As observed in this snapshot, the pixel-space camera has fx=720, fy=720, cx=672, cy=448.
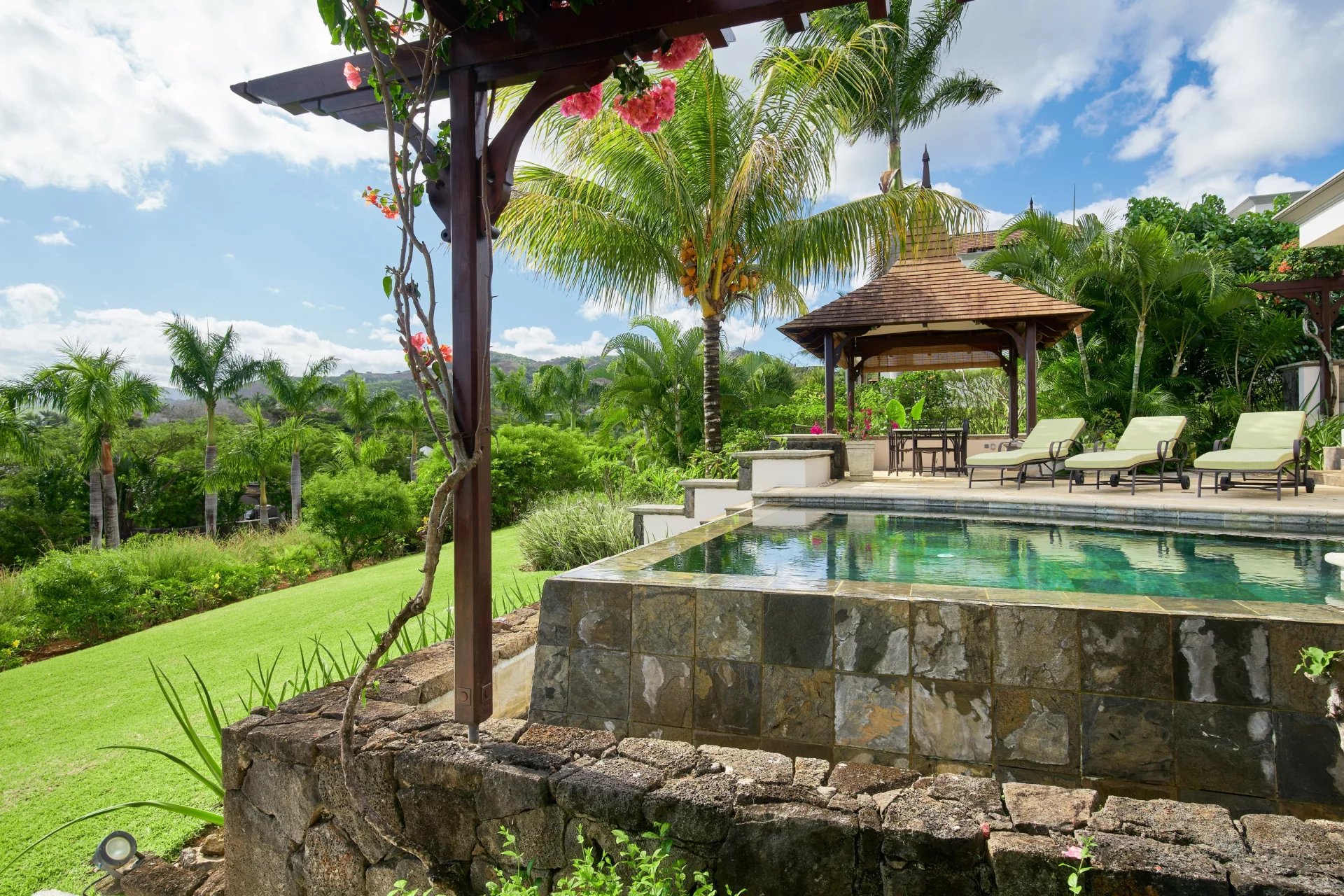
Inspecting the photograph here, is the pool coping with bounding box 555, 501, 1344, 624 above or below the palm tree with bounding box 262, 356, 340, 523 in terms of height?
below

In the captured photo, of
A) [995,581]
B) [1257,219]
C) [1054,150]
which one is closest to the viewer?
[995,581]

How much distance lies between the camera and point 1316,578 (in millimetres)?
4145

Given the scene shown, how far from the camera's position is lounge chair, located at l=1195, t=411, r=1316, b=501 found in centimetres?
759

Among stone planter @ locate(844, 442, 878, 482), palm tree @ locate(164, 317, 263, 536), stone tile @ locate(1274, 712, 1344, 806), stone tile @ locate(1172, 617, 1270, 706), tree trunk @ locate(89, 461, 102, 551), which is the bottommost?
tree trunk @ locate(89, 461, 102, 551)

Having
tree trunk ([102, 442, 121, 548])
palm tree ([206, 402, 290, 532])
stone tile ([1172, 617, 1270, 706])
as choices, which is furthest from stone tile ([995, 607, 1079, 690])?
palm tree ([206, 402, 290, 532])

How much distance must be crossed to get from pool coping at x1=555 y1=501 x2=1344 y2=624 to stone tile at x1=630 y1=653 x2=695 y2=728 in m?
0.36

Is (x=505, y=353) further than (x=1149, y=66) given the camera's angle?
Yes

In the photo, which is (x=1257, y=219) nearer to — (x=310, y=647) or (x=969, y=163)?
(x=969, y=163)

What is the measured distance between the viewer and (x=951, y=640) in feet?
9.89

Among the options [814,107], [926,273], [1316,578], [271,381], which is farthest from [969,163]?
[271,381]

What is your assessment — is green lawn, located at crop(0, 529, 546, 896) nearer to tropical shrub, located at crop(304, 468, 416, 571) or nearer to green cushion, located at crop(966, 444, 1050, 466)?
tropical shrub, located at crop(304, 468, 416, 571)

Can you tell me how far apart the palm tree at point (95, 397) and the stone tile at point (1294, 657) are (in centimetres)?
2999

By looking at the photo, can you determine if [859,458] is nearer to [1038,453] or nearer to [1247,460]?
[1038,453]

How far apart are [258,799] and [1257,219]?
26607 millimetres
